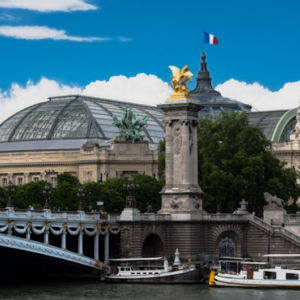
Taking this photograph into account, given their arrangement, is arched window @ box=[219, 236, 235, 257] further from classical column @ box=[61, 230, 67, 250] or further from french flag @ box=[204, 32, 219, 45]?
french flag @ box=[204, 32, 219, 45]

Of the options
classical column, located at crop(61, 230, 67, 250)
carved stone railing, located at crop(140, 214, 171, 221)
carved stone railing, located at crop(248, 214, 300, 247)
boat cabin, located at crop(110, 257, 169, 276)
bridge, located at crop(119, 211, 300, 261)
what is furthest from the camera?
carved stone railing, located at crop(248, 214, 300, 247)

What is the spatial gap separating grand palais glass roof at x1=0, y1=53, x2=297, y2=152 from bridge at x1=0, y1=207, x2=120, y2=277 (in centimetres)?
8472

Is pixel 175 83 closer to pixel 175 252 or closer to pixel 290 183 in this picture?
pixel 175 252

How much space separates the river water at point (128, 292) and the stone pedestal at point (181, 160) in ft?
33.2

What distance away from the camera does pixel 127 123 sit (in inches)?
6265

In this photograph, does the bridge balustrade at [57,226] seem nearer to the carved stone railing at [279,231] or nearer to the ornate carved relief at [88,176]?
the carved stone railing at [279,231]

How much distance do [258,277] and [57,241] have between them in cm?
1734

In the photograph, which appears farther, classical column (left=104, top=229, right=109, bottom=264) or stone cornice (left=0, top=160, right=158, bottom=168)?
stone cornice (left=0, top=160, right=158, bottom=168)

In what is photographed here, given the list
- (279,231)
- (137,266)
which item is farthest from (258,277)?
(137,266)

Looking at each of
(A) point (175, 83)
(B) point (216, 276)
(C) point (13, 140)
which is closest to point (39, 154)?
(C) point (13, 140)

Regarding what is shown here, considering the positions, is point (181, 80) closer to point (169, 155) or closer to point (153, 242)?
point (169, 155)

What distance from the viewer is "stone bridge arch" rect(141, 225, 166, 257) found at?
88.3m

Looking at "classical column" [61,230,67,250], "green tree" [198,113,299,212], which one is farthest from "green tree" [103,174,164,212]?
"classical column" [61,230,67,250]

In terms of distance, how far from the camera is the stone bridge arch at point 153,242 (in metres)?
88.3
